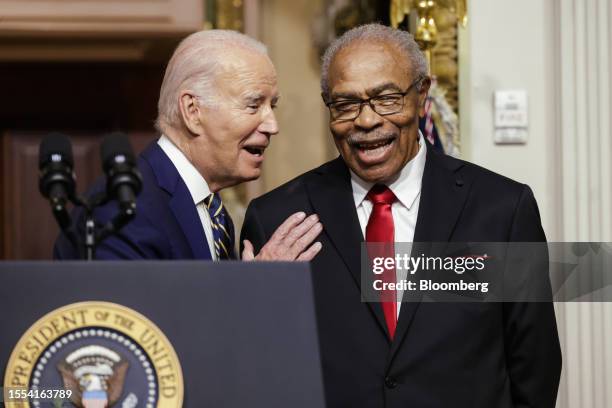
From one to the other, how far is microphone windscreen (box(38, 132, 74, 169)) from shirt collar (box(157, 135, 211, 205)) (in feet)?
2.12

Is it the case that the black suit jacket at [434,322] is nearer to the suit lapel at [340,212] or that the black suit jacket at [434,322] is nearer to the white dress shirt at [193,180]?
the suit lapel at [340,212]

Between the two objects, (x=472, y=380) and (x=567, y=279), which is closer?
(x=472, y=380)

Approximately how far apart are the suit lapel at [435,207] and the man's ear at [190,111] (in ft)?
1.63

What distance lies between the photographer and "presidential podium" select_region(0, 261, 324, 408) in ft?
4.89

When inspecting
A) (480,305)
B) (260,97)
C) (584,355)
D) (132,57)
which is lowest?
(584,355)

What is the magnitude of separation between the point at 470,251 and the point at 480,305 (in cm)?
12

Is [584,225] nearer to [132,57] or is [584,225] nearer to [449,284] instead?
[449,284]

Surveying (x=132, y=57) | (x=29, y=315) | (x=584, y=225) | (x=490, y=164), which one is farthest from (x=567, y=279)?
(x=29, y=315)

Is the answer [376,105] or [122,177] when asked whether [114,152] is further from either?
[376,105]

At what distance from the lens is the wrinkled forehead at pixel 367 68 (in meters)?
2.24

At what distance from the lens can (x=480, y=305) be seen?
2.19 meters

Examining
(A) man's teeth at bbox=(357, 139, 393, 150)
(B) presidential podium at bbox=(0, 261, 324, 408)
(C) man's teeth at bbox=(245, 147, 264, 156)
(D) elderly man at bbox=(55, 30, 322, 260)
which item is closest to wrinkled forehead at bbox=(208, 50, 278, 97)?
(D) elderly man at bbox=(55, 30, 322, 260)

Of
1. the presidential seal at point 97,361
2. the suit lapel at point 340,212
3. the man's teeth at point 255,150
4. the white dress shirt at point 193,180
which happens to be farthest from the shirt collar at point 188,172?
the presidential seal at point 97,361

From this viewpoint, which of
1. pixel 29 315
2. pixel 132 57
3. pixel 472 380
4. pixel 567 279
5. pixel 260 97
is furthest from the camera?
pixel 132 57
